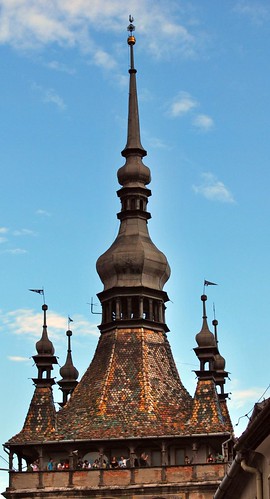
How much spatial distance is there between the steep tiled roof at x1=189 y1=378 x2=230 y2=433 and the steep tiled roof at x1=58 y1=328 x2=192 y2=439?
71cm

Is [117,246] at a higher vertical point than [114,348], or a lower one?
higher

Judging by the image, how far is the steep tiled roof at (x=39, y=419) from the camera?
7569 centimetres

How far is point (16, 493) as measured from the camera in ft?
241

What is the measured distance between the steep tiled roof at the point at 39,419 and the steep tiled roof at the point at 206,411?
7.80 m

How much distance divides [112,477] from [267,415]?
45490mm

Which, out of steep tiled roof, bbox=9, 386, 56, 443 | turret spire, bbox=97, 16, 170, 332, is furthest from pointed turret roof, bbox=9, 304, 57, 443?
turret spire, bbox=97, 16, 170, 332

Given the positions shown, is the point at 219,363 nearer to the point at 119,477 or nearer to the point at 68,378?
the point at 68,378

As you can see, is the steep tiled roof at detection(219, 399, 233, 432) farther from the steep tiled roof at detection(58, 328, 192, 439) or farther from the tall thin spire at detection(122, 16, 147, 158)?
the tall thin spire at detection(122, 16, 147, 158)

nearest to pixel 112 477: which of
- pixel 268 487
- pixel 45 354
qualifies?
pixel 45 354

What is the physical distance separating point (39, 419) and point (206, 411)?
922 centimetres

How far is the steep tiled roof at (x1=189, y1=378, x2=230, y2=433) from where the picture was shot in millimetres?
74188

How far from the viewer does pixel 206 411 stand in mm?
75250

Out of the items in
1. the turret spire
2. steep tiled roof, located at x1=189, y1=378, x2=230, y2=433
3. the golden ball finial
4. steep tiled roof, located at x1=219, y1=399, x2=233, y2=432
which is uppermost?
the golden ball finial

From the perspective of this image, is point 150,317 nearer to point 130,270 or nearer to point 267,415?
point 130,270
